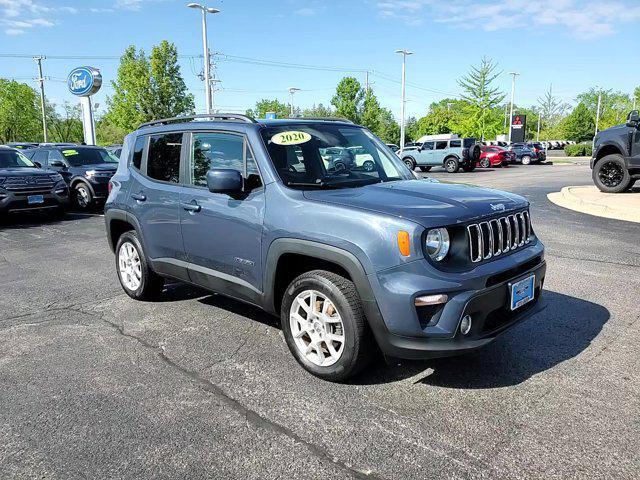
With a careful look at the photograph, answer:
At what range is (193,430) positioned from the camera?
2.96m

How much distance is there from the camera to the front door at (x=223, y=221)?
3.89 metres

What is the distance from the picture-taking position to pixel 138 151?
5262mm

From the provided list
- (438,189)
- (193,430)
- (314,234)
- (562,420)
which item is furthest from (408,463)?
(438,189)

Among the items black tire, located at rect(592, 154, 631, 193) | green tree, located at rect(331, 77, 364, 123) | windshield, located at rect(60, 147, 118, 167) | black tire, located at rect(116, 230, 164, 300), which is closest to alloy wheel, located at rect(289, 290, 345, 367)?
black tire, located at rect(116, 230, 164, 300)

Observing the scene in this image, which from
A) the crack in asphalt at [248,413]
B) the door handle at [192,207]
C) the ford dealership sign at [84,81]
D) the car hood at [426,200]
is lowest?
the crack in asphalt at [248,413]

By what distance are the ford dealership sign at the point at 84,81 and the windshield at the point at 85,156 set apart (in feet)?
43.2

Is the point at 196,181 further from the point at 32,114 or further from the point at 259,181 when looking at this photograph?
the point at 32,114

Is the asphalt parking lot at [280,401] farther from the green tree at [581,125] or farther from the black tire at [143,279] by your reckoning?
the green tree at [581,125]

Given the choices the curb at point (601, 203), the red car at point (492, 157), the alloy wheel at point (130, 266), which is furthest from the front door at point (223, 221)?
the red car at point (492, 157)

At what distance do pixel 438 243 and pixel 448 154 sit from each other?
2714 cm

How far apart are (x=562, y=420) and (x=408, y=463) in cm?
104

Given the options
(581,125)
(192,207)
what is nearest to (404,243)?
(192,207)

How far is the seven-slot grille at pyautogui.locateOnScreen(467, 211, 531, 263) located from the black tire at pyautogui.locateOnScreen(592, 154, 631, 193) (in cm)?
1127

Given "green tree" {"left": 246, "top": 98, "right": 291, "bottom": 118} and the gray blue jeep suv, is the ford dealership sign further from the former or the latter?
"green tree" {"left": 246, "top": 98, "right": 291, "bottom": 118}
